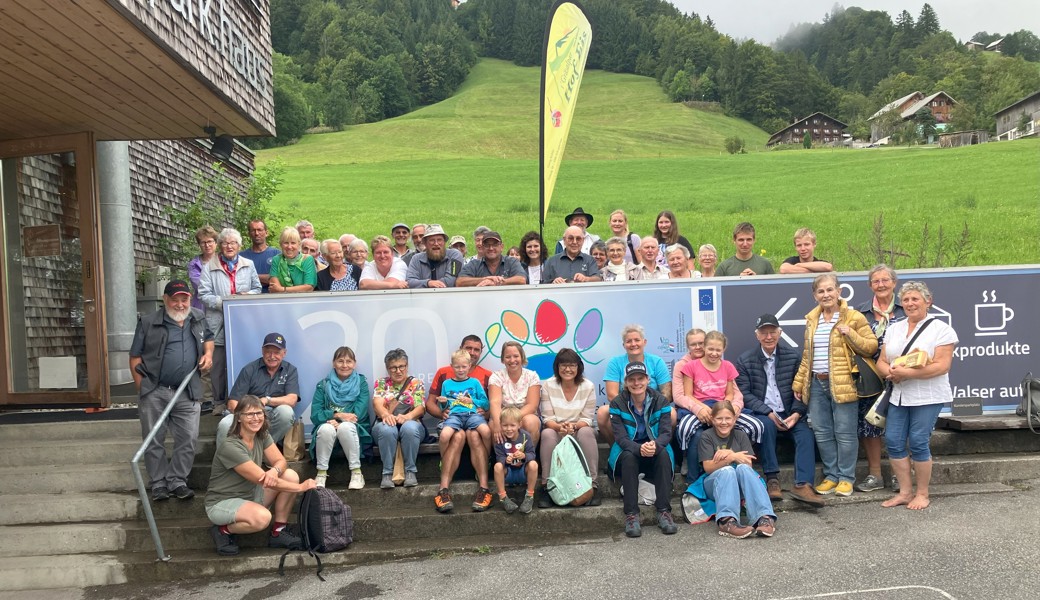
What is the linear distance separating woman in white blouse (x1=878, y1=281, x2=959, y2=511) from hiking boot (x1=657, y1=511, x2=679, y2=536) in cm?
170

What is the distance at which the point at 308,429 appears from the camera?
7.06 m

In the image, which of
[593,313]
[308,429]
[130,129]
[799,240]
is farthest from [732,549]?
[130,129]

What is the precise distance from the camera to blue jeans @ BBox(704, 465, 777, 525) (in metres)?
5.72

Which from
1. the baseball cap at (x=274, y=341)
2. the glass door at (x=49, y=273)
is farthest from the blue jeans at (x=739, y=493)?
the glass door at (x=49, y=273)

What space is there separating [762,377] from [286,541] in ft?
13.2

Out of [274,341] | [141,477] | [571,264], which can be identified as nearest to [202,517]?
[141,477]

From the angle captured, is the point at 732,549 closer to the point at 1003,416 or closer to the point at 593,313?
the point at 593,313

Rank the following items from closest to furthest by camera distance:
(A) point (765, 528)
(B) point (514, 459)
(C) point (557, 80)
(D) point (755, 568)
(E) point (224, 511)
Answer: (D) point (755, 568) → (A) point (765, 528) → (E) point (224, 511) → (B) point (514, 459) → (C) point (557, 80)

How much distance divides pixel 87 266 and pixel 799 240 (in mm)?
7186

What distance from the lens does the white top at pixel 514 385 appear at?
21.4 ft

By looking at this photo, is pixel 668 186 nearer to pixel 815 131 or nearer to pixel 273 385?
pixel 273 385

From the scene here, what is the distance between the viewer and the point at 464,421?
21.1 ft

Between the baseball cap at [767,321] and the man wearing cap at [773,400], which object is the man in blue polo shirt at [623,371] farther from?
the baseball cap at [767,321]

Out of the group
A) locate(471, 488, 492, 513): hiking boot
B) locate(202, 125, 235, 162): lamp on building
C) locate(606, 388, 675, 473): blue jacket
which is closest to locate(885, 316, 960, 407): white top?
locate(606, 388, 675, 473): blue jacket
